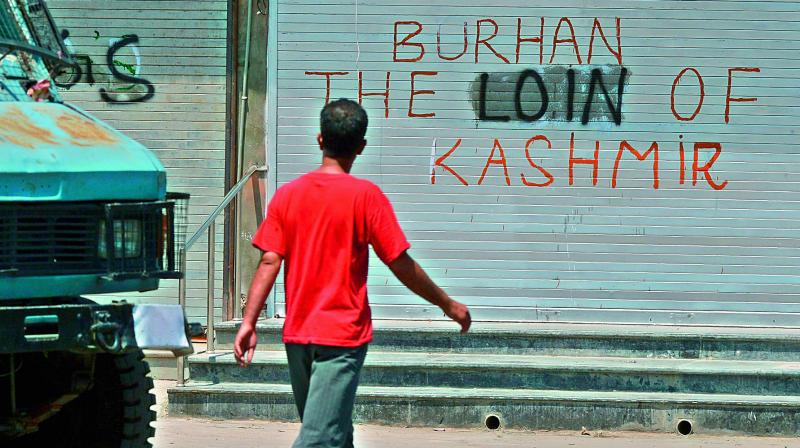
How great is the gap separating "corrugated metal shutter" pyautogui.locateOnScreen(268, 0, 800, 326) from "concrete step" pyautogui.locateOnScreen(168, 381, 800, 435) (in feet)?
5.02

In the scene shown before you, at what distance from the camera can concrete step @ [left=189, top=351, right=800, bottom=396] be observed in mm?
8984

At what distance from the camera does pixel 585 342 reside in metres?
9.73

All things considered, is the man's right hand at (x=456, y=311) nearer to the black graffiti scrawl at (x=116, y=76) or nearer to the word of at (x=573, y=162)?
the word of at (x=573, y=162)

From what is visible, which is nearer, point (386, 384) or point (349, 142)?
point (349, 142)

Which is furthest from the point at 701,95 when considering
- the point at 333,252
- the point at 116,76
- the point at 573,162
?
the point at 333,252

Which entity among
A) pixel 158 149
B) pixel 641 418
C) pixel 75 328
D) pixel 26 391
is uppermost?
pixel 158 149

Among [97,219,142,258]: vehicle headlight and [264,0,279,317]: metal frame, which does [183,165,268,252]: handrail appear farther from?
[97,219,142,258]: vehicle headlight

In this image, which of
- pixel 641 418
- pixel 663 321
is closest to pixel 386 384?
pixel 641 418

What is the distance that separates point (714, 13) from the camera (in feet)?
33.4

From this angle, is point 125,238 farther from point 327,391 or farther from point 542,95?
point 542,95

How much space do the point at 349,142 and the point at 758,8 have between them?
6027 mm

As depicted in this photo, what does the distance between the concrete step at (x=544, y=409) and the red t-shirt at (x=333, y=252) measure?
3.87m

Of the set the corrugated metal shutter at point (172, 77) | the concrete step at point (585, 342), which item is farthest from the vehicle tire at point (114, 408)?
the corrugated metal shutter at point (172, 77)

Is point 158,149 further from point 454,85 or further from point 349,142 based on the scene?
point 349,142
